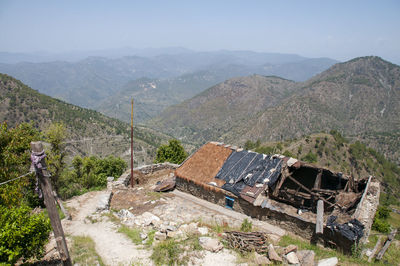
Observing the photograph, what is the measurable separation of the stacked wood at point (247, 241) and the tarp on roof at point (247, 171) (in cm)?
589

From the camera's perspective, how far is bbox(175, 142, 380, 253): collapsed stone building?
49.2 ft

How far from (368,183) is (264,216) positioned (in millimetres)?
8550

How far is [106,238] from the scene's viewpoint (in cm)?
1337

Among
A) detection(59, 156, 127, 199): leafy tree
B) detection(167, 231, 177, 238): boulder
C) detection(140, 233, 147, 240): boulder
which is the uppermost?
detection(167, 231, 177, 238): boulder

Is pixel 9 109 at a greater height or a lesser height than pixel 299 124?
greater

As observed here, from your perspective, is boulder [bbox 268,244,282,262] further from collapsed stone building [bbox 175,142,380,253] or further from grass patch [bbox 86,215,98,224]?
grass patch [bbox 86,215,98,224]

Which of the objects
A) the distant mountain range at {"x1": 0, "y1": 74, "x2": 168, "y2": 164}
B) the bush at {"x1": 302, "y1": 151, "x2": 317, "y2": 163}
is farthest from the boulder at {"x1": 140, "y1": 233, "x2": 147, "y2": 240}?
the distant mountain range at {"x1": 0, "y1": 74, "x2": 168, "y2": 164}

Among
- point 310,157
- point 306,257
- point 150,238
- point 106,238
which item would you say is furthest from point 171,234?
point 310,157

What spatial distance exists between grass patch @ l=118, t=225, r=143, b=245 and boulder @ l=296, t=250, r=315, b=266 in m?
7.89

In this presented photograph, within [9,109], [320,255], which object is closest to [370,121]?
[320,255]

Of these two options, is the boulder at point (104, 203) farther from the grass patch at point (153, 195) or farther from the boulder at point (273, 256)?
the boulder at point (273, 256)

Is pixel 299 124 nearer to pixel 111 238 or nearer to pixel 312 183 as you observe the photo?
pixel 312 183

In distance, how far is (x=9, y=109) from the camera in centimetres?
8075

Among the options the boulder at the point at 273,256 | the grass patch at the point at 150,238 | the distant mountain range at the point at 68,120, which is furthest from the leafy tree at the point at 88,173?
the distant mountain range at the point at 68,120
